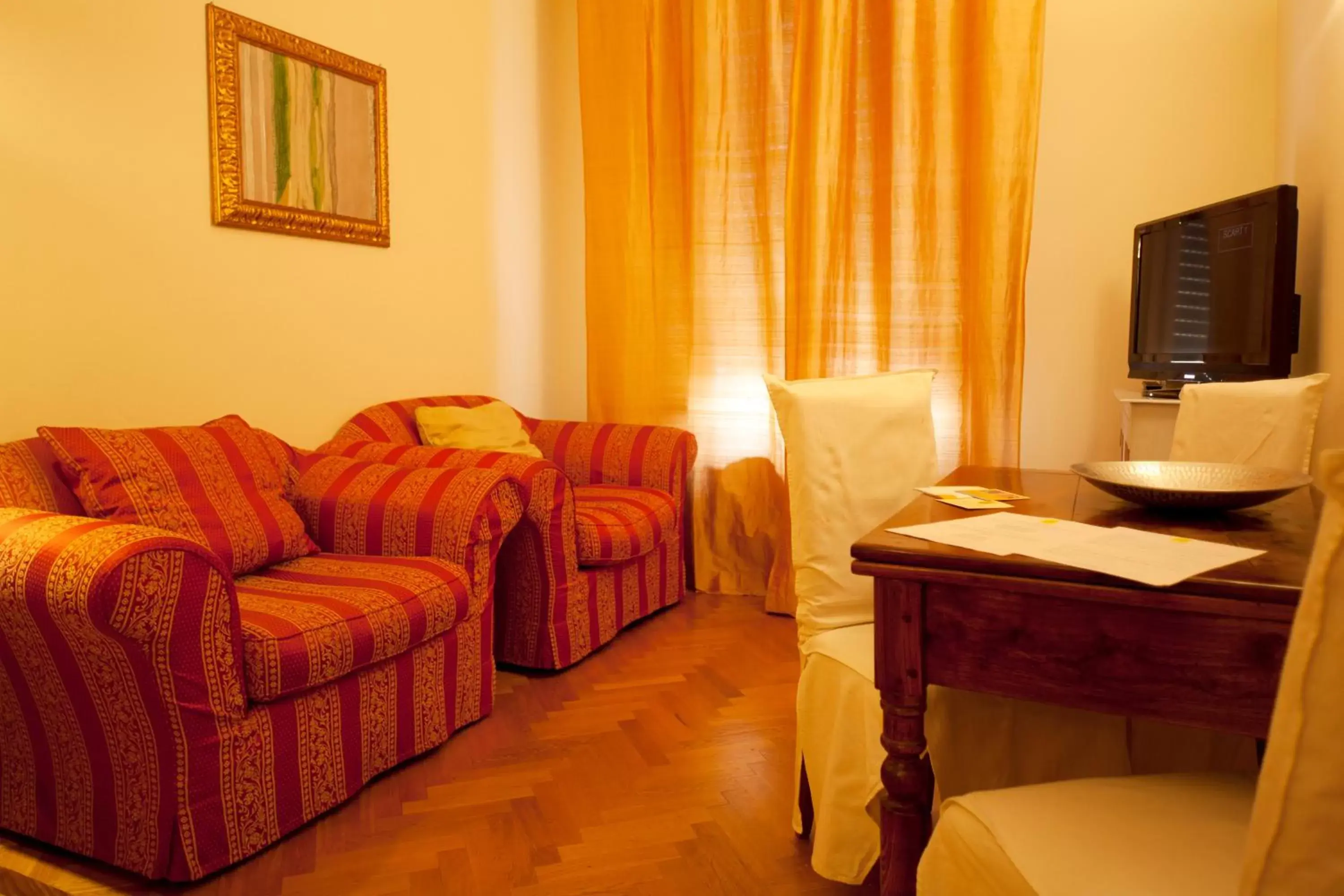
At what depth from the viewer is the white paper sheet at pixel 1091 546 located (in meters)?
1.07

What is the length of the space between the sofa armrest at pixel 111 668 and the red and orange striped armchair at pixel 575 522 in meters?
1.02

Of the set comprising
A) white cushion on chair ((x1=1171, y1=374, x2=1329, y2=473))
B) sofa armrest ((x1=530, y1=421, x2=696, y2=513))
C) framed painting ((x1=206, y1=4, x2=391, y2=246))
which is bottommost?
sofa armrest ((x1=530, y1=421, x2=696, y2=513))

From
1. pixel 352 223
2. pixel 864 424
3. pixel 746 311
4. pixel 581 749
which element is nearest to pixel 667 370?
pixel 746 311

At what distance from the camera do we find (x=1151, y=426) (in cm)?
274

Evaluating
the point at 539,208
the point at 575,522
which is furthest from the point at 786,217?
the point at 575,522

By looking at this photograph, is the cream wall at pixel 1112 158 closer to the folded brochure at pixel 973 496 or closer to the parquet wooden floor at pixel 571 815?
the parquet wooden floor at pixel 571 815

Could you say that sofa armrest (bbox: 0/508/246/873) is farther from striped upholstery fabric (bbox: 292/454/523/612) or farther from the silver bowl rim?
the silver bowl rim

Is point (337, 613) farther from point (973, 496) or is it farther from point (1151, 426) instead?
point (1151, 426)

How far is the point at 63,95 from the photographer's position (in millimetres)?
2365

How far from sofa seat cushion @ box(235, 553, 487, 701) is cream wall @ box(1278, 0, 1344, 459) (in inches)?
81.7

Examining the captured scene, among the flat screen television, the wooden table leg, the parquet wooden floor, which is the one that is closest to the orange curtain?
the flat screen television

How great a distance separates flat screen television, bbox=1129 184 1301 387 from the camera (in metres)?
2.43

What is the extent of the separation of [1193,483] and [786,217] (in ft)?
8.15

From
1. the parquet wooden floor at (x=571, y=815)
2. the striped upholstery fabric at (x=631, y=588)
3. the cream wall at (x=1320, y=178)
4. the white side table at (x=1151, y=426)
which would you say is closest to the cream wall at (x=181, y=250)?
the striped upholstery fabric at (x=631, y=588)
